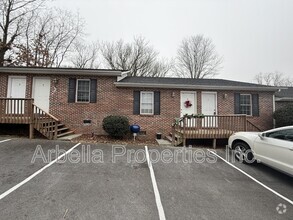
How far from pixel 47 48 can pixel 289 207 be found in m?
24.9

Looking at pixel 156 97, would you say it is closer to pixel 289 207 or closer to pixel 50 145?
pixel 50 145

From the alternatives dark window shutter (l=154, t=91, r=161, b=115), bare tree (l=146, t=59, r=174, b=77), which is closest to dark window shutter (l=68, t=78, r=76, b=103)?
dark window shutter (l=154, t=91, r=161, b=115)

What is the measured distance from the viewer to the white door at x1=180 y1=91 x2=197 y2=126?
1018 centimetres

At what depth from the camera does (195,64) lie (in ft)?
87.5

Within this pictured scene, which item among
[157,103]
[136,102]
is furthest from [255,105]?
[136,102]

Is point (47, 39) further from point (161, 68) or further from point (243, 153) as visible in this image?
point (243, 153)

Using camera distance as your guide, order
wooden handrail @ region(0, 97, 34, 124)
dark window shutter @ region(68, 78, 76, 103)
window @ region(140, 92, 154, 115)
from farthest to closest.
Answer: window @ region(140, 92, 154, 115) < dark window shutter @ region(68, 78, 76, 103) < wooden handrail @ region(0, 97, 34, 124)

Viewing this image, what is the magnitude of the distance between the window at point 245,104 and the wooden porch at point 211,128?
63.7 inches

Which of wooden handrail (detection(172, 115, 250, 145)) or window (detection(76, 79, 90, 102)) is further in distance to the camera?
window (detection(76, 79, 90, 102))

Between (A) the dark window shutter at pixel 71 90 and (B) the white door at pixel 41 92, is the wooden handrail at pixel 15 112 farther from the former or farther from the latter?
(A) the dark window shutter at pixel 71 90

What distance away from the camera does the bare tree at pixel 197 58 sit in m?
26.3

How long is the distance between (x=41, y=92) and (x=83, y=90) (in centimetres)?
242

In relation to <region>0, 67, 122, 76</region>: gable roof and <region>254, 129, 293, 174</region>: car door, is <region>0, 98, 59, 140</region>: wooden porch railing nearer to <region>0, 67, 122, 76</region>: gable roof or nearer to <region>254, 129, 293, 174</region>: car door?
<region>0, 67, 122, 76</region>: gable roof

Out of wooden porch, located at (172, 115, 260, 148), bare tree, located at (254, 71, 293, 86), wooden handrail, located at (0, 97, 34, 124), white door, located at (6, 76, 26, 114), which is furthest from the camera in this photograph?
bare tree, located at (254, 71, 293, 86)
